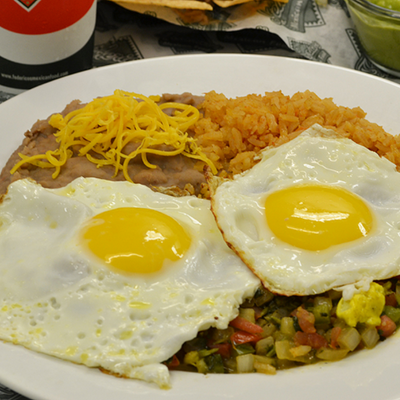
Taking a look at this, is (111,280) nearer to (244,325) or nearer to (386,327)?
(244,325)

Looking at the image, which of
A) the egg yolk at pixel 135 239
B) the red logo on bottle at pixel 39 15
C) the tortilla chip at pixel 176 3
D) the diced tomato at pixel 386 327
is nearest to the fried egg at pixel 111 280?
the egg yolk at pixel 135 239

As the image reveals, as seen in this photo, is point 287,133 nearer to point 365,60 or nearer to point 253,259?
point 253,259

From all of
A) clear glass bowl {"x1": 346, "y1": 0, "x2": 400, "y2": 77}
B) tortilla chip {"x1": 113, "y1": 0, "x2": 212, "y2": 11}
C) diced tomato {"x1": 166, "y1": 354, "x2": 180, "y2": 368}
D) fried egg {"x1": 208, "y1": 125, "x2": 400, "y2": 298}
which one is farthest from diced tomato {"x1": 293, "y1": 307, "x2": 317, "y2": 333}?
tortilla chip {"x1": 113, "y1": 0, "x2": 212, "y2": 11}

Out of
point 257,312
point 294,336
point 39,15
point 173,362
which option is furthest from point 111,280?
point 39,15

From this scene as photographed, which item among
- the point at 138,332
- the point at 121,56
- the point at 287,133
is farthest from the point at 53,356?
the point at 121,56

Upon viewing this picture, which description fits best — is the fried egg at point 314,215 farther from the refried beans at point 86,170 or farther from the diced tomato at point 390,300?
the refried beans at point 86,170
